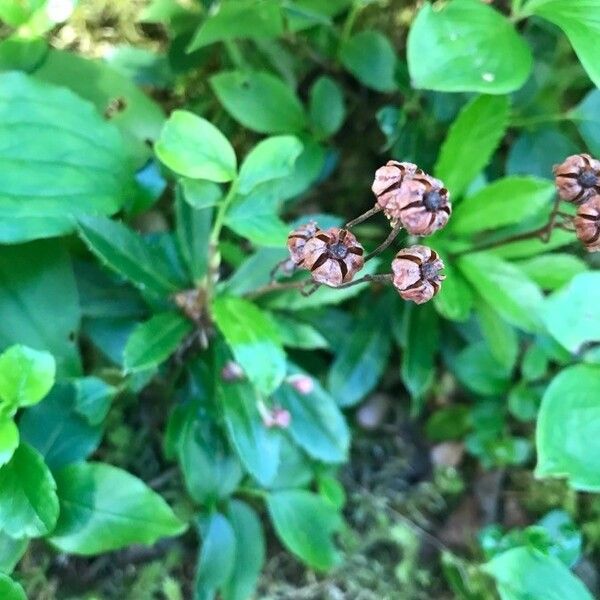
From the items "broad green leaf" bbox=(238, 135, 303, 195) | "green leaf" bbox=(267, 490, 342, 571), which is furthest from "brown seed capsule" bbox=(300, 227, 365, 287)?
"green leaf" bbox=(267, 490, 342, 571)

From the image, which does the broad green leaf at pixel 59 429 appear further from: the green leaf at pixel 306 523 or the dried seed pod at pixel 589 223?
the dried seed pod at pixel 589 223

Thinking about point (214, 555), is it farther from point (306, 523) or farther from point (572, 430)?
point (572, 430)

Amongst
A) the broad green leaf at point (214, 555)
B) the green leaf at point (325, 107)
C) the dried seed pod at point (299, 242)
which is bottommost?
the broad green leaf at point (214, 555)

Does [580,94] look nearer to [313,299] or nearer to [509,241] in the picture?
[509,241]

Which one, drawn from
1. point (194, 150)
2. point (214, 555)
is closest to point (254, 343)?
point (194, 150)

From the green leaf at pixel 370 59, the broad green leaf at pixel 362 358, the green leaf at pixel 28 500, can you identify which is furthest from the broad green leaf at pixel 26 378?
the green leaf at pixel 370 59

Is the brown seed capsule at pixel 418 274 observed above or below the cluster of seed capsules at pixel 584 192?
above
